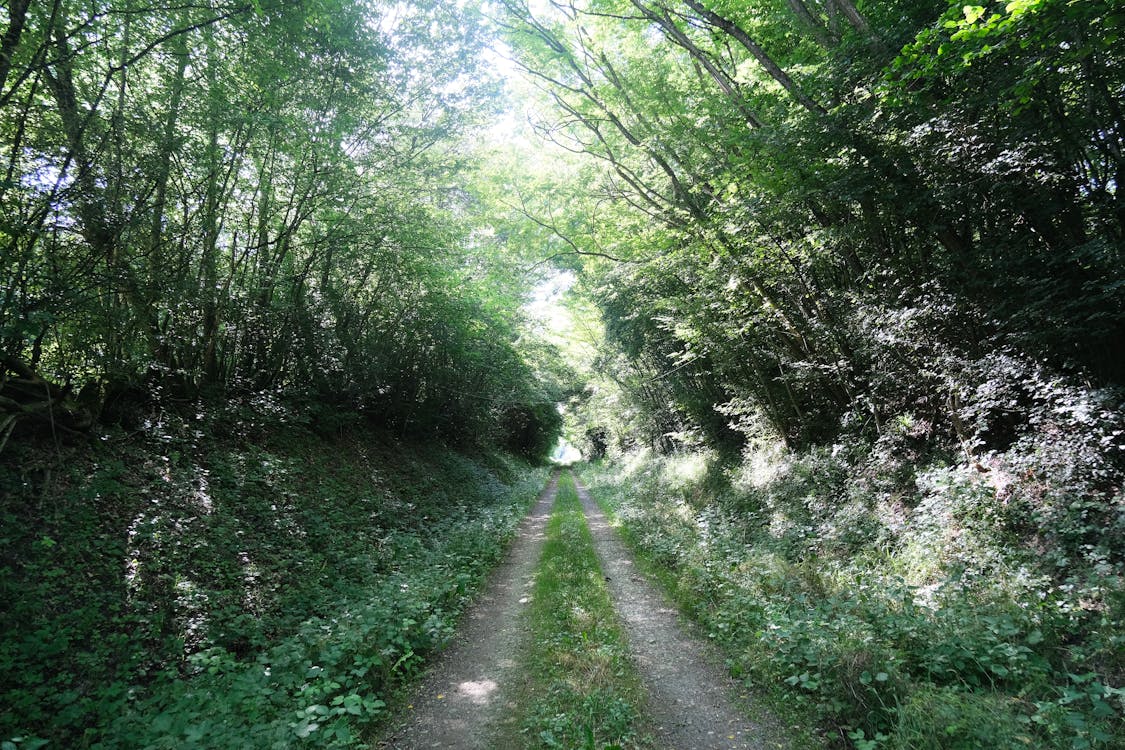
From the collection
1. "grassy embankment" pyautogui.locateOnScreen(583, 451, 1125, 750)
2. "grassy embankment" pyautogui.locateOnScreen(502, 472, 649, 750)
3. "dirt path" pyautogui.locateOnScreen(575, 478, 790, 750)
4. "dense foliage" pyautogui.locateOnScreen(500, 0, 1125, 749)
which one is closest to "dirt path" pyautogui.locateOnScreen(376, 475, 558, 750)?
"grassy embankment" pyautogui.locateOnScreen(502, 472, 649, 750)

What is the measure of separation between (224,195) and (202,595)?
5.75 metres

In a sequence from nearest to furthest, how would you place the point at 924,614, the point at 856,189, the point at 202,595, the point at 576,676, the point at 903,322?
the point at 924,614
the point at 576,676
the point at 202,595
the point at 856,189
the point at 903,322

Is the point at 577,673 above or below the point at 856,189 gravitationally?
below

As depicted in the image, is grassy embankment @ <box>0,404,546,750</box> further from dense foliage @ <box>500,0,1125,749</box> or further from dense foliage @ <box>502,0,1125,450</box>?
dense foliage @ <box>502,0,1125,450</box>

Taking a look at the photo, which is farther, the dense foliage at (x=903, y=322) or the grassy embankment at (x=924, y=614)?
the dense foliage at (x=903, y=322)

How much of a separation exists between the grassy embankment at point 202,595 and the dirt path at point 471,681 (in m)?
0.27

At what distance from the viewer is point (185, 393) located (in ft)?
24.9

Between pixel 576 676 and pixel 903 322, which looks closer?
pixel 576 676

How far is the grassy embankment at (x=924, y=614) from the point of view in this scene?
3018 millimetres

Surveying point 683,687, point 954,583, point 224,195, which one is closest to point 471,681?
point 683,687

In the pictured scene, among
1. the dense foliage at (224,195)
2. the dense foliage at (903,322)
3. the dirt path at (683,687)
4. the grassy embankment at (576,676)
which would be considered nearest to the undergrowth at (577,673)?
the grassy embankment at (576,676)

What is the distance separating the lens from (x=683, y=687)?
4293mm

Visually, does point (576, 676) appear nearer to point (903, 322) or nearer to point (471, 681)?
point (471, 681)

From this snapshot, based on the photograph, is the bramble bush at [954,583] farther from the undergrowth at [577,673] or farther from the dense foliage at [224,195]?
the dense foliage at [224,195]
